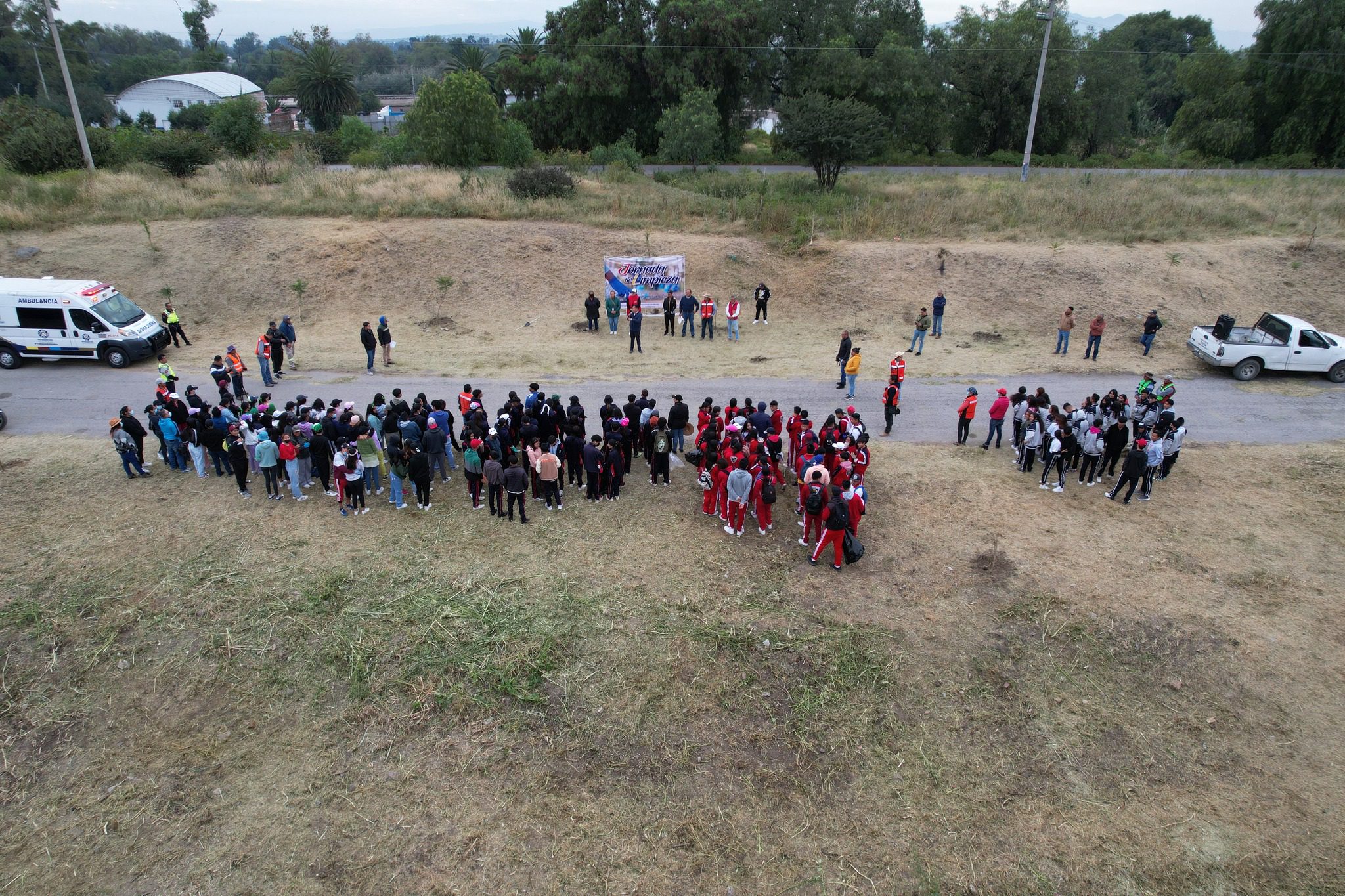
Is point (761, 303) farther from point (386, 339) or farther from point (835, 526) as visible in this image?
point (835, 526)

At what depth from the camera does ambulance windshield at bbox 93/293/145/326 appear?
66.0 ft

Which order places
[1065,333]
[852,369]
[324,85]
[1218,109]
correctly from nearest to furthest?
[852,369] < [1065,333] < [1218,109] < [324,85]

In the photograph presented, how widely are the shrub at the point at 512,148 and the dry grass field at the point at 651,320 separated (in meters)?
9.21

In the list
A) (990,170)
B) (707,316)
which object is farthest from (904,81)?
(707,316)

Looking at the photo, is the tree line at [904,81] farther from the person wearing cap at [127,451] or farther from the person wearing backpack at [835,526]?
the person wearing backpack at [835,526]

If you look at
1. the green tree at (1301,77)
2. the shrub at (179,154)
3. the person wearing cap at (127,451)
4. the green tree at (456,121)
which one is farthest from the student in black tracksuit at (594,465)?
the green tree at (1301,77)

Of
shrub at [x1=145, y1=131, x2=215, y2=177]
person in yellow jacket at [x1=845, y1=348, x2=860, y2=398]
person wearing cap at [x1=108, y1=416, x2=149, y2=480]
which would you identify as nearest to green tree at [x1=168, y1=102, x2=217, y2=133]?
shrub at [x1=145, y1=131, x2=215, y2=177]

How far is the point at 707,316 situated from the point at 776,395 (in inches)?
195

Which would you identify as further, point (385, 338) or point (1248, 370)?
point (385, 338)

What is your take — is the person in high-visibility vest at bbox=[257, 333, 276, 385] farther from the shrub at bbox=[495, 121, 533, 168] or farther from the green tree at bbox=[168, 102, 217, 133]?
the green tree at bbox=[168, 102, 217, 133]

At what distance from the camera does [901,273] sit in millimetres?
25891

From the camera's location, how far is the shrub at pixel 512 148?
35.8m

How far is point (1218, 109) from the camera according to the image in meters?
43.2

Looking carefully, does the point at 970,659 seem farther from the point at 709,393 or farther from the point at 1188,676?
the point at 709,393
